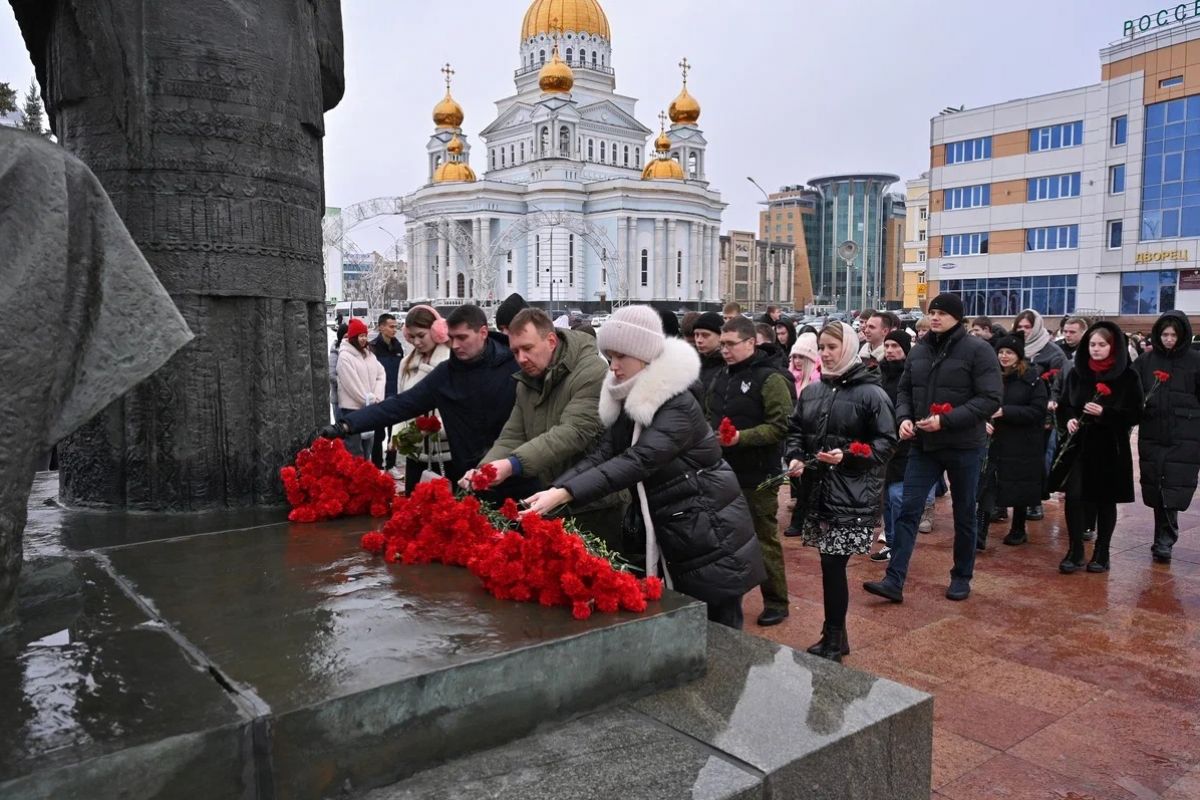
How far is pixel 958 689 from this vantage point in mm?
3982

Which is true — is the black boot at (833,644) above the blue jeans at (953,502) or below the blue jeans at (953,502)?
below

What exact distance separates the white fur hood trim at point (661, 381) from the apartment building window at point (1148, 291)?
40.1 meters

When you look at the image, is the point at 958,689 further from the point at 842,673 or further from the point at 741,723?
the point at 741,723

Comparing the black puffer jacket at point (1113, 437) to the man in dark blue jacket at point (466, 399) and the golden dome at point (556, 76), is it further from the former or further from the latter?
the golden dome at point (556, 76)

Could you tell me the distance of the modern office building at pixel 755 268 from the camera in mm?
100625

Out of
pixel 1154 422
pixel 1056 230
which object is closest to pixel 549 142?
pixel 1056 230

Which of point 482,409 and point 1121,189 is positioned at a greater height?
point 1121,189

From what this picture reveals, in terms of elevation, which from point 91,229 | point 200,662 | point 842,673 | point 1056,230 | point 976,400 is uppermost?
point 1056,230

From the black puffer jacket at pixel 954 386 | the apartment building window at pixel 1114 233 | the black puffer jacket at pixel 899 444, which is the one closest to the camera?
the black puffer jacket at pixel 954 386

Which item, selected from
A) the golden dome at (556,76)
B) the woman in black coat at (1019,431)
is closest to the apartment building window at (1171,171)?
the woman in black coat at (1019,431)

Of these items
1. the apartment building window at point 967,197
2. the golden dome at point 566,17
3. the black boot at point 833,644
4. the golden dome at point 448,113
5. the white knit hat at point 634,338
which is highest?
the golden dome at point 566,17

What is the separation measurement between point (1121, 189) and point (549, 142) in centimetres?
4008

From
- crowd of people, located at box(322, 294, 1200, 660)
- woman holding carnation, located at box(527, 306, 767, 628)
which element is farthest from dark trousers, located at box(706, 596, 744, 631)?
woman holding carnation, located at box(527, 306, 767, 628)

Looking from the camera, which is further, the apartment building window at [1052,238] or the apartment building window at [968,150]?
the apartment building window at [968,150]
